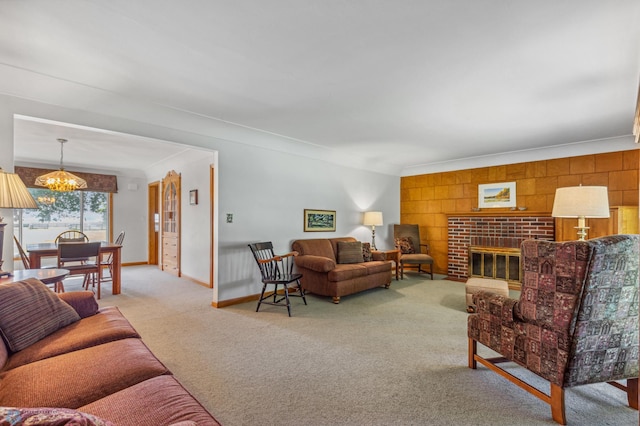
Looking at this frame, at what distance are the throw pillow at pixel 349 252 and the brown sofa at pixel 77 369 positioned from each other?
11.3 ft

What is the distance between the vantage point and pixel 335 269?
4242 millimetres

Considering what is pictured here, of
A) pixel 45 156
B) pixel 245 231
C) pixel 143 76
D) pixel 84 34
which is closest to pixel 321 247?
pixel 245 231

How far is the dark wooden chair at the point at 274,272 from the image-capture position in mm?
3744

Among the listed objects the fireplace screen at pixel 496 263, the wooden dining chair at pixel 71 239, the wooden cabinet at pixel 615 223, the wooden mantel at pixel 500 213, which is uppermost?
the wooden mantel at pixel 500 213

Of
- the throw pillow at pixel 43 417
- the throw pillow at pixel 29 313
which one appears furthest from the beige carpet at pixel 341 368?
the throw pillow at pixel 43 417

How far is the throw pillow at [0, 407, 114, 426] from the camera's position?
0.54m

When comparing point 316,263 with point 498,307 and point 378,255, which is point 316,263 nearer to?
point 378,255

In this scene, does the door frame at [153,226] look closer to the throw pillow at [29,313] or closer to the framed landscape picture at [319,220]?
the framed landscape picture at [319,220]

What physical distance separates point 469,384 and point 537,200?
433cm

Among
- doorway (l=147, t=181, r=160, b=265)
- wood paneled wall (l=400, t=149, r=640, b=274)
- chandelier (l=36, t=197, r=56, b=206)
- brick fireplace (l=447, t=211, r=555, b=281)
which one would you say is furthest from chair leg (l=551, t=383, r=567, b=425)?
chandelier (l=36, t=197, r=56, b=206)

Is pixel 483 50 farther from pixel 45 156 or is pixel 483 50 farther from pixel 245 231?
pixel 45 156

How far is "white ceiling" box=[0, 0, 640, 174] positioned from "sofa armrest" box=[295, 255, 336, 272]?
74.9 inches

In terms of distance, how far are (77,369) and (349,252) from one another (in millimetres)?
4019

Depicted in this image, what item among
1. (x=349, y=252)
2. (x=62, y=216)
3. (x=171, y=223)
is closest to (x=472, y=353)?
(x=349, y=252)
